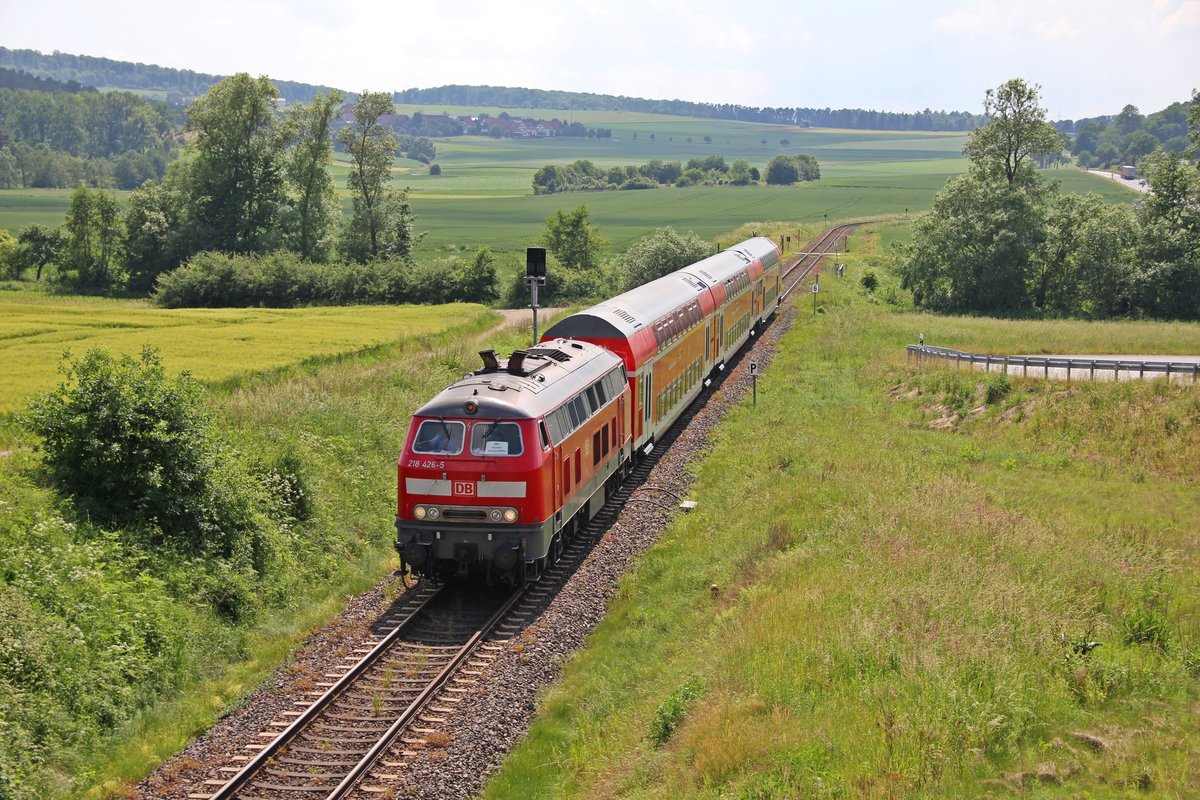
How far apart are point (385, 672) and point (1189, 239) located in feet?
187

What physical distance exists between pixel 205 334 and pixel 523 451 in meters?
31.2

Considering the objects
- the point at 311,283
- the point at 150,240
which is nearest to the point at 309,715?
the point at 311,283

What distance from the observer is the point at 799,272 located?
79250mm

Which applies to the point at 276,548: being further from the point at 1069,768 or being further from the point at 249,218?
the point at 249,218

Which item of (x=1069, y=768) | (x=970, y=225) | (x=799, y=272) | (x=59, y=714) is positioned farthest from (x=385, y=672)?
(x=799, y=272)

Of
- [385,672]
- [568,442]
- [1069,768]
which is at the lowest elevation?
[385,672]

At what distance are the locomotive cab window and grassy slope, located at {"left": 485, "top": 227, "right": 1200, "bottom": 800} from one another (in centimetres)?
347

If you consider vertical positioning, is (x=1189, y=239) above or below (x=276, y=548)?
above

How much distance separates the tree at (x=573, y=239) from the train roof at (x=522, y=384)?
53.0 metres

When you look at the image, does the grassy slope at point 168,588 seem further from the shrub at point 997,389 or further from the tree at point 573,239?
the tree at point 573,239

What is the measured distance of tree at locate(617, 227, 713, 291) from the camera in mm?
68188

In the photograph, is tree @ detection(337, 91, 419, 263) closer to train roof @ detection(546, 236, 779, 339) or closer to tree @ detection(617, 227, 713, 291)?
tree @ detection(617, 227, 713, 291)

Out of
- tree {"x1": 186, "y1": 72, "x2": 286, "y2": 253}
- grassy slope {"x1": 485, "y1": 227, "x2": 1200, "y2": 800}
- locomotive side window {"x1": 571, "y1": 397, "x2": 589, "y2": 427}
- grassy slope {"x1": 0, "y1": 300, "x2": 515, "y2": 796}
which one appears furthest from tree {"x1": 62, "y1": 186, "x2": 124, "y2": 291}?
locomotive side window {"x1": 571, "y1": 397, "x2": 589, "y2": 427}

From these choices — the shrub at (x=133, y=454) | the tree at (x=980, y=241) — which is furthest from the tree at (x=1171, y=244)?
the shrub at (x=133, y=454)
